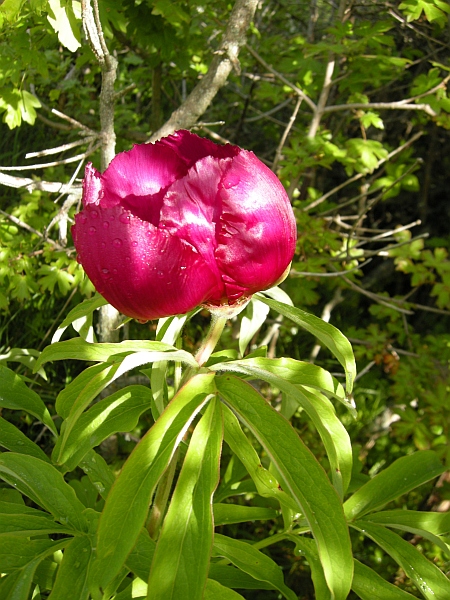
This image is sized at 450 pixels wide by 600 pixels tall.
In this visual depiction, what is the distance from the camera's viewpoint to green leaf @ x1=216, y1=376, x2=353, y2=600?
763 millimetres

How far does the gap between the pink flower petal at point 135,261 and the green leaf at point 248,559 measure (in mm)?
499

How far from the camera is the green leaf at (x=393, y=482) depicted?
116 cm

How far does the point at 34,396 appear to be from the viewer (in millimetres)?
1213

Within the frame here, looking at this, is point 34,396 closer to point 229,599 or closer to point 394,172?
point 229,599

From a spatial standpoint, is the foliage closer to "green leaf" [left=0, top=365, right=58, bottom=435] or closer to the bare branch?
"green leaf" [left=0, top=365, right=58, bottom=435]

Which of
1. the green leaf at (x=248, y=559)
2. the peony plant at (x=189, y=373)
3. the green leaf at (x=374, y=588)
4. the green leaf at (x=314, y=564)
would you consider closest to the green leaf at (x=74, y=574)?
the peony plant at (x=189, y=373)

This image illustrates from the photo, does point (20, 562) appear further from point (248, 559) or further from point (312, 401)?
point (312, 401)

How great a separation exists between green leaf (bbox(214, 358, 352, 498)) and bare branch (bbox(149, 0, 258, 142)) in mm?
877

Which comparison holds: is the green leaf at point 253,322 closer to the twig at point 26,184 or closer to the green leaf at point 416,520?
the green leaf at point 416,520

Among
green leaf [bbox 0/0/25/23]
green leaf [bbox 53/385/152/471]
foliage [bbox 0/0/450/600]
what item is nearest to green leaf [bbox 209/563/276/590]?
foliage [bbox 0/0/450/600]

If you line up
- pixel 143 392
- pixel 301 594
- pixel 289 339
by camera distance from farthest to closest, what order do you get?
pixel 289 339 → pixel 301 594 → pixel 143 392

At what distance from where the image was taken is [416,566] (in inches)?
41.1

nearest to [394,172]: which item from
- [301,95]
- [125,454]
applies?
[301,95]

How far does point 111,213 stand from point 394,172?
80.2 inches
